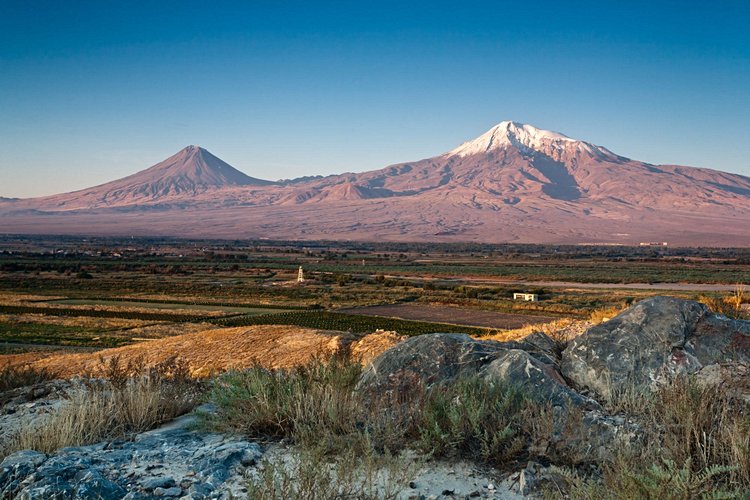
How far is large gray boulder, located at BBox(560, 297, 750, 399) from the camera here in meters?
7.73

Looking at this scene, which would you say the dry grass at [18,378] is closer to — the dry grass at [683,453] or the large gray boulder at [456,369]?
the large gray boulder at [456,369]

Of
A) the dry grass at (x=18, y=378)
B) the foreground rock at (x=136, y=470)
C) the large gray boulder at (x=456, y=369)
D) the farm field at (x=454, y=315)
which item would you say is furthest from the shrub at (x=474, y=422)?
the farm field at (x=454, y=315)

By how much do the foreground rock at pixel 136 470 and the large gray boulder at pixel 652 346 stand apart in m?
4.46

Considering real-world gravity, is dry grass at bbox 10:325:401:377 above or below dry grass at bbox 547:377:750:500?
below

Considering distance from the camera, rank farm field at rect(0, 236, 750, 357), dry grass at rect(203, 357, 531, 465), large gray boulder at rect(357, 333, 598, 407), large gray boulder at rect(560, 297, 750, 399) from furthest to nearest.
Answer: farm field at rect(0, 236, 750, 357) < large gray boulder at rect(560, 297, 750, 399) < large gray boulder at rect(357, 333, 598, 407) < dry grass at rect(203, 357, 531, 465)

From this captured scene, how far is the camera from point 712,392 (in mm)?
5816

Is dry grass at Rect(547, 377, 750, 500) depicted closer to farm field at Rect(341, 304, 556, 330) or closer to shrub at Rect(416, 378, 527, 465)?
shrub at Rect(416, 378, 527, 465)

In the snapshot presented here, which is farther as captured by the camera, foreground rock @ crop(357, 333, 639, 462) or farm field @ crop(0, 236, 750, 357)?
farm field @ crop(0, 236, 750, 357)

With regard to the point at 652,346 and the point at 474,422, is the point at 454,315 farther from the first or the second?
the point at 474,422

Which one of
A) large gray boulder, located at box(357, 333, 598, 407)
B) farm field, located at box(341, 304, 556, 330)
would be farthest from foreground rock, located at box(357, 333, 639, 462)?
farm field, located at box(341, 304, 556, 330)

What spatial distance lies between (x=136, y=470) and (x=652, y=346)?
20.7 ft

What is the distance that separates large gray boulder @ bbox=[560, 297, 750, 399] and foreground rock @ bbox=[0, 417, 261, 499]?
446 centimetres

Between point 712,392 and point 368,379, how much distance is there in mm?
3660

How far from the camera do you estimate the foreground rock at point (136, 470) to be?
188 inches
